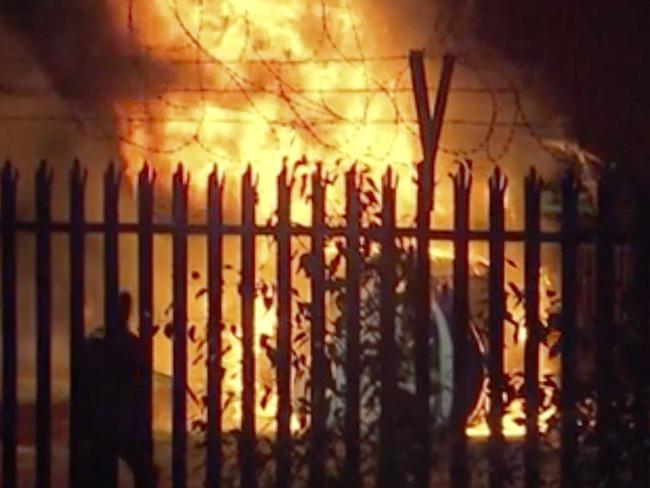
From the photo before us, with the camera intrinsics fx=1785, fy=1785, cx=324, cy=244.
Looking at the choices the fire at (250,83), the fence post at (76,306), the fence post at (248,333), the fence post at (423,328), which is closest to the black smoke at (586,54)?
the fire at (250,83)

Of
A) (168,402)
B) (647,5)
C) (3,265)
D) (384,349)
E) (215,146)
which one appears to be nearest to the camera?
(384,349)

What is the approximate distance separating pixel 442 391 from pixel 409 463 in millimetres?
378

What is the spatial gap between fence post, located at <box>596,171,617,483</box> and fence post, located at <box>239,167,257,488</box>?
1638 millimetres

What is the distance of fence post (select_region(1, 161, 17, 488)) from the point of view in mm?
8914

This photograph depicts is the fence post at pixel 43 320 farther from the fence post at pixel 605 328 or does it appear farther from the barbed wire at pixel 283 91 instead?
the barbed wire at pixel 283 91

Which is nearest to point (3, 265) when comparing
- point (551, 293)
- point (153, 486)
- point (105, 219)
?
point (105, 219)

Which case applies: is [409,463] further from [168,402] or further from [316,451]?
[168,402]

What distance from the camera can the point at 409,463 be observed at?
8.52m

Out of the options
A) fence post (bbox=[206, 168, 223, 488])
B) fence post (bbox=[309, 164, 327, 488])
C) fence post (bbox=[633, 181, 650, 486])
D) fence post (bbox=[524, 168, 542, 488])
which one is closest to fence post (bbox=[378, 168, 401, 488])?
fence post (bbox=[309, 164, 327, 488])

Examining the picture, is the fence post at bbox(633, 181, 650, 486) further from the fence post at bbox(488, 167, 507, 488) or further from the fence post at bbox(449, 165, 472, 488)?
the fence post at bbox(449, 165, 472, 488)

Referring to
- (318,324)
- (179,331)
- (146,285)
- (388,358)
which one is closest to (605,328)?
(388,358)

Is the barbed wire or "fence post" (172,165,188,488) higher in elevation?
the barbed wire

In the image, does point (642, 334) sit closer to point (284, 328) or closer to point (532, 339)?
point (532, 339)

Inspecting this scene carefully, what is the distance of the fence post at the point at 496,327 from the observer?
27.4 ft
